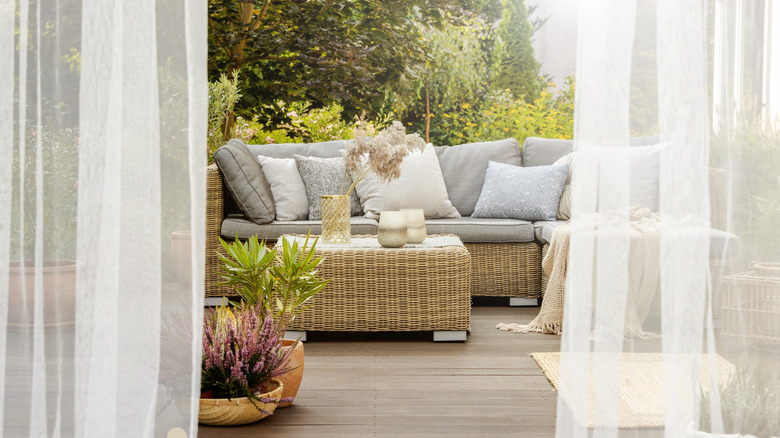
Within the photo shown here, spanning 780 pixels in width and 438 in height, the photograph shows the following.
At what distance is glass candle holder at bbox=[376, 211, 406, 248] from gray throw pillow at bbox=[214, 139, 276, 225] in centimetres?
102

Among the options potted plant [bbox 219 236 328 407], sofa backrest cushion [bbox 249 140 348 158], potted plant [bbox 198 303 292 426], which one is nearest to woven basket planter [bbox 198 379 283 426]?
potted plant [bbox 198 303 292 426]

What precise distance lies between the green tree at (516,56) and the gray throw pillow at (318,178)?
2.36 metres

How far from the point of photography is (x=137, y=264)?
1150 millimetres

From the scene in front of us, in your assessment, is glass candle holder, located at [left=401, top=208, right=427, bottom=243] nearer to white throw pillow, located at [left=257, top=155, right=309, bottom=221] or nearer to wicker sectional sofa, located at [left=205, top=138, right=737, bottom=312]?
wicker sectional sofa, located at [left=205, top=138, right=737, bottom=312]

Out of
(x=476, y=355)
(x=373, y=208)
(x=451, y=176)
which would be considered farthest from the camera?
(x=451, y=176)

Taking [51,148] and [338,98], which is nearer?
[51,148]

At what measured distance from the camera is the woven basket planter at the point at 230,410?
6.11ft

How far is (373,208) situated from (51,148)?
2.84 m

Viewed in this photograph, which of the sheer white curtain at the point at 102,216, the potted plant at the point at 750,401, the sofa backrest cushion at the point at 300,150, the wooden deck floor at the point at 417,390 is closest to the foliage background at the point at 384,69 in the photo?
the sofa backrest cushion at the point at 300,150

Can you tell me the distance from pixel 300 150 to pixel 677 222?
3.37m

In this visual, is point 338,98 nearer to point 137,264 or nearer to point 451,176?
point 451,176

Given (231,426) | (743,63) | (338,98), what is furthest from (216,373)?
(338,98)

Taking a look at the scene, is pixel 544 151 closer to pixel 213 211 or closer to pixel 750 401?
pixel 213 211

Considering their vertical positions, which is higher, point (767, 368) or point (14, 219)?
point (14, 219)
